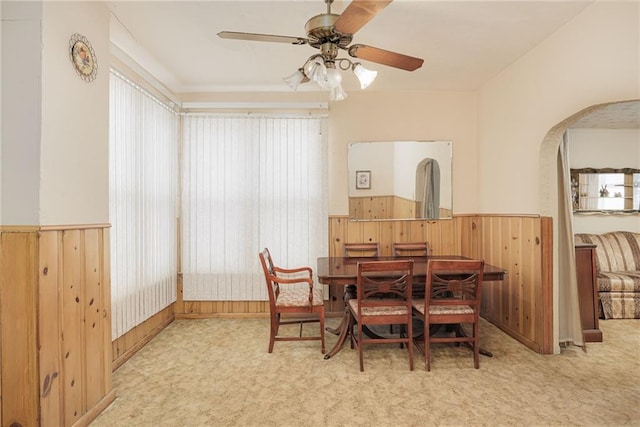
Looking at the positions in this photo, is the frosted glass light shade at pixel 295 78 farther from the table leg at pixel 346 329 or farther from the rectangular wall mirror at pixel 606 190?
the rectangular wall mirror at pixel 606 190

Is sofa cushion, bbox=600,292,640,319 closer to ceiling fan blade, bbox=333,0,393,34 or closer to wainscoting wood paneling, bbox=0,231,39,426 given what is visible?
ceiling fan blade, bbox=333,0,393,34

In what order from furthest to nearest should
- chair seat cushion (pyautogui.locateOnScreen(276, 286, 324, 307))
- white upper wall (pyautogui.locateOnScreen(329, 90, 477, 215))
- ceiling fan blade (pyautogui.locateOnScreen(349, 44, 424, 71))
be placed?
white upper wall (pyautogui.locateOnScreen(329, 90, 477, 215))
chair seat cushion (pyautogui.locateOnScreen(276, 286, 324, 307))
ceiling fan blade (pyautogui.locateOnScreen(349, 44, 424, 71))

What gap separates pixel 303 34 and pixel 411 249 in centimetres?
249

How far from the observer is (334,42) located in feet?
6.38

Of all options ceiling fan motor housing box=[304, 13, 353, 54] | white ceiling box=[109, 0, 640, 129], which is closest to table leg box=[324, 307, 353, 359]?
ceiling fan motor housing box=[304, 13, 353, 54]

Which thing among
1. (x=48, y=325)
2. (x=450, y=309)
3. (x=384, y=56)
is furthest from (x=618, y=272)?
(x=48, y=325)

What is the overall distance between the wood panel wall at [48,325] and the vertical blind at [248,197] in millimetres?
1824

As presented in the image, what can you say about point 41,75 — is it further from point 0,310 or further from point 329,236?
point 329,236

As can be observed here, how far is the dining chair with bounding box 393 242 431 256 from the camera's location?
383cm

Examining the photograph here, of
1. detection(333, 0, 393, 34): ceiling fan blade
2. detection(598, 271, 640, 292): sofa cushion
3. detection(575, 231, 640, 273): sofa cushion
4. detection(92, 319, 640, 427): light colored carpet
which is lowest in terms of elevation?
detection(92, 319, 640, 427): light colored carpet

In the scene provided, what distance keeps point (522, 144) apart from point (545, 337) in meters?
1.72

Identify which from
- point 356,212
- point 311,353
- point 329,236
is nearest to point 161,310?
point 311,353

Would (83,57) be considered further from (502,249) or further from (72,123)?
(502,249)

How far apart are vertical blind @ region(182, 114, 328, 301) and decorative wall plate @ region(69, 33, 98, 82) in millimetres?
1843
